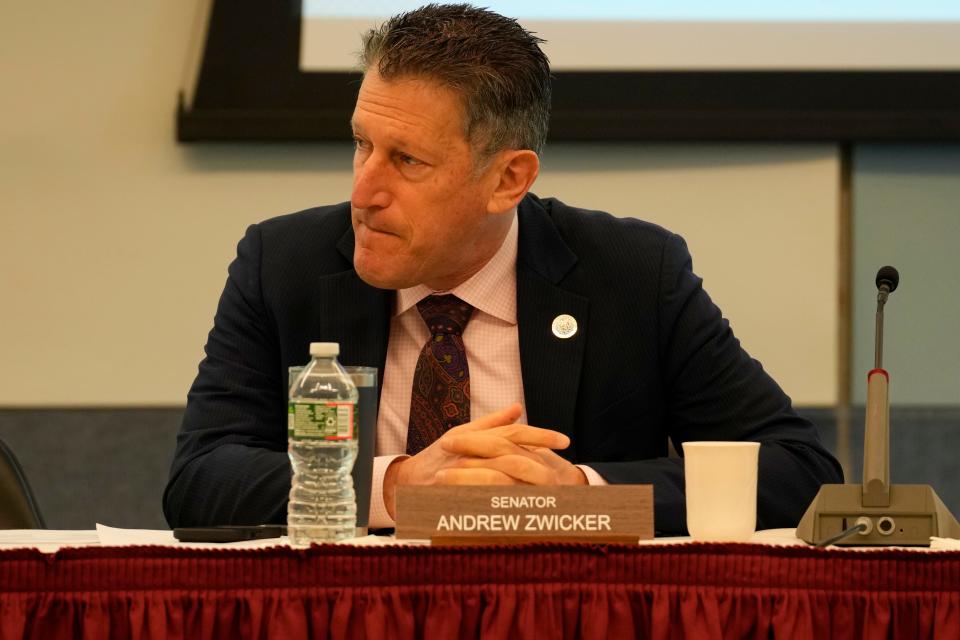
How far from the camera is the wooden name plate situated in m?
1.53

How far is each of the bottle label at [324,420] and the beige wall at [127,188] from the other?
205 centimetres

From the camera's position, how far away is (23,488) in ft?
7.75

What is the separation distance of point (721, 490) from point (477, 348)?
2.63 ft

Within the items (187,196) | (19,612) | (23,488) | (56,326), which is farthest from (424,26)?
(56,326)

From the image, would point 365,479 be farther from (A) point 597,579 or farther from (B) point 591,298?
(B) point 591,298

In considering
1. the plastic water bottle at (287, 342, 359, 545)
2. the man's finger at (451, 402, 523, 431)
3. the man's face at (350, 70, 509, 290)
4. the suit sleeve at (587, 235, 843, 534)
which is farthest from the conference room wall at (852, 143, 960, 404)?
the plastic water bottle at (287, 342, 359, 545)

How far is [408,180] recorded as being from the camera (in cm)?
226

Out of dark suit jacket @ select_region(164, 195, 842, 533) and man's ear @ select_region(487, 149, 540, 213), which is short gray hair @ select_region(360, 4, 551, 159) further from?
dark suit jacket @ select_region(164, 195, 842, 533)

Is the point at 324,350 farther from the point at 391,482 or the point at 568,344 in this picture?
the point at 568,344

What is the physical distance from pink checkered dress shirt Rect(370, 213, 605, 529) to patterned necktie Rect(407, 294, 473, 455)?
3 centimetres

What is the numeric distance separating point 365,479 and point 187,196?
6.42 ft

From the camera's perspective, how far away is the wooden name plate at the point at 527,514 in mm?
1527

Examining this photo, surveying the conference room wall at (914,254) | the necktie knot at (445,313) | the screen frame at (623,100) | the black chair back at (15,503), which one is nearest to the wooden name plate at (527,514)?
the necktie knot at (445,313)

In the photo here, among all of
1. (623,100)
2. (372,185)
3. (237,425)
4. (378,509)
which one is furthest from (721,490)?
(623,100)
